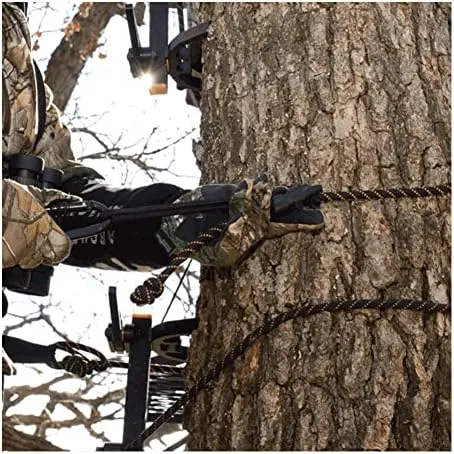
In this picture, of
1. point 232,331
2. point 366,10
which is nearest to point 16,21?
point 366,10

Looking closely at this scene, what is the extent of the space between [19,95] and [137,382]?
0.95m

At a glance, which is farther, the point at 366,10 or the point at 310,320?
the point at 366,10

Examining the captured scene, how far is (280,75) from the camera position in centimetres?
193

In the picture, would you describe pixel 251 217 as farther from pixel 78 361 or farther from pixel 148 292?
pixel 78 361

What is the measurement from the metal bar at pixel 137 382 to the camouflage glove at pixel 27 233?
0.84 ft

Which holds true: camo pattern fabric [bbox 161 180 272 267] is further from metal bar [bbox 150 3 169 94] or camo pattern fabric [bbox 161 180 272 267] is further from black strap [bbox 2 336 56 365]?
metal bar [bbox 150 3 169 94]

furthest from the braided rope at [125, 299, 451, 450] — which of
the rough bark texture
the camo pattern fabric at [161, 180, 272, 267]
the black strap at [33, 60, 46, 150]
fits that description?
the black strap at [33, 60, 46, 150]

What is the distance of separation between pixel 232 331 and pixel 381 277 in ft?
1.19

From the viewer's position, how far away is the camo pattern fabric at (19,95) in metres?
2.13

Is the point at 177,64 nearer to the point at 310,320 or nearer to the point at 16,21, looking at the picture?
the point at 16,21

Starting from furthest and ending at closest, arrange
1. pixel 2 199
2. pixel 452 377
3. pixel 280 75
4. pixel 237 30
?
pixel 237 30
pixel 280 75
pixel 2 199
pixel 452 377

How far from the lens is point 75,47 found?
5484 mm

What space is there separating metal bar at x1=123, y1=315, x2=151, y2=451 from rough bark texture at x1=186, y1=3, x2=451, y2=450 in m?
0.11

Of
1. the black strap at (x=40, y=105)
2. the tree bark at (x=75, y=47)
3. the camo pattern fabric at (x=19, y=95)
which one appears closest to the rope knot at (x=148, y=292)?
the camo pattern fabric at (x=19, y=95)
